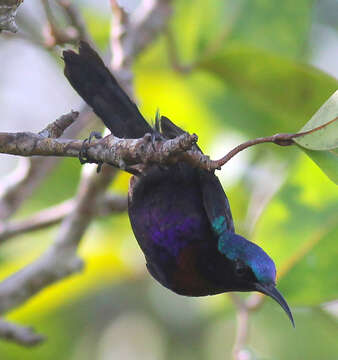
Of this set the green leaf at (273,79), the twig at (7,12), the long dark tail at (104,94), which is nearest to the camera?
the twig at (7,12)

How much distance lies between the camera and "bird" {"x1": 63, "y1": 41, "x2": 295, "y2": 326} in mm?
2891

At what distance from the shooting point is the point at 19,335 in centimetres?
359

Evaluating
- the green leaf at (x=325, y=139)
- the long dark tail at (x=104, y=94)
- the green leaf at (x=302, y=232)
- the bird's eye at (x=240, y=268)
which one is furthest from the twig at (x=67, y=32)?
the green leaf at (x=325, y=139)

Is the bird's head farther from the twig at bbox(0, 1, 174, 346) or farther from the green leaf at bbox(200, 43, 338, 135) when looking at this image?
the green leaf at bbox(200, 43, 338, 135)

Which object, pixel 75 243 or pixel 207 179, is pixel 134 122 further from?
pixel 75 243

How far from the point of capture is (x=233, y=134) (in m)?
4.75

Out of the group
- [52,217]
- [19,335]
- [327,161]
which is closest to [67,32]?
[52,217]

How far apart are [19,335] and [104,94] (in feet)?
4.04

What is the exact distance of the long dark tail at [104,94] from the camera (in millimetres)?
2988

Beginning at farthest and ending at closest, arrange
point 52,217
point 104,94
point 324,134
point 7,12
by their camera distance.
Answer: point 52,217 < point 104,94 < point 324,134 < point 7,12

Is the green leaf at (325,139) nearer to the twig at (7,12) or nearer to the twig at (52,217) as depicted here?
the twig at (7,12)

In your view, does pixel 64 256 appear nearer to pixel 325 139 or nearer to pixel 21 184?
pixel 21 184

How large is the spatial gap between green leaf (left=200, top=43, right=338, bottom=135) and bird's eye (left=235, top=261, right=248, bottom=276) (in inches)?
42.3

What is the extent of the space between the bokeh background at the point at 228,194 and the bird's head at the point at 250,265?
0.45m
